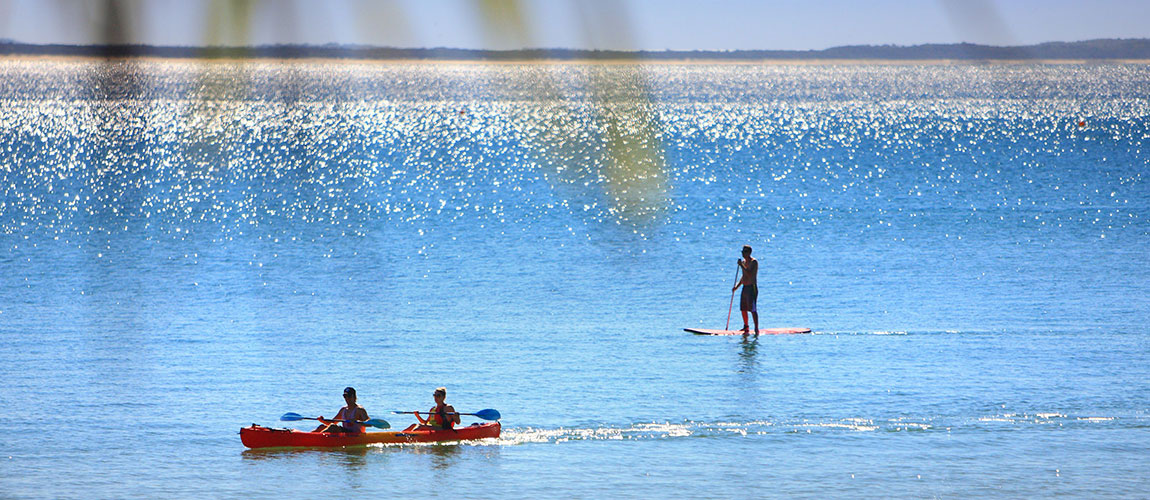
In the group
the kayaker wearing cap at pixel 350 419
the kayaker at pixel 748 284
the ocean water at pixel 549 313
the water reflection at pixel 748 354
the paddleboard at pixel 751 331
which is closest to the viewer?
the ocean water at pixel 549 313

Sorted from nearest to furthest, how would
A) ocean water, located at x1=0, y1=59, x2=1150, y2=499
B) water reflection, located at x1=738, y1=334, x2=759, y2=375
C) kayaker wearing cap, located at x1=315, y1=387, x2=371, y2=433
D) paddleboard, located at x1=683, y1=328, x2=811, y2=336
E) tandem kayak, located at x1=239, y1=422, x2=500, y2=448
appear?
ocean water, located at x1=0, y1=59, x2=1150, y2=499, kayaker wearing cap, located at x1=315, y1=387, x2=371, y2=433, tandem kayak, located at x1=239, y1=422, x2=500, y2=448, water reflection, located at x1=738, y1=334, x2=759, y2=375, paddleboard, located at x1=683, y1=328, x2=811, y2=336

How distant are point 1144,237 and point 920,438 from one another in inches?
1352

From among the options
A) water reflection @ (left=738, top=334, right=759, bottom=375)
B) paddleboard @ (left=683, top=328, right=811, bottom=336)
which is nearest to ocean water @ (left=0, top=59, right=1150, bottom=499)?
water reflection @ (left=738, top=334, right=759, bottom=375)

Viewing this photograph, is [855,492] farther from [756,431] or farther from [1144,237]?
[1144,237]

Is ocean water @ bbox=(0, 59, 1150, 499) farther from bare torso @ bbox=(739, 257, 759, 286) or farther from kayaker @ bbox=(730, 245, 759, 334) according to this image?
bare torso @ bbox=(739, 257, 759, 286)

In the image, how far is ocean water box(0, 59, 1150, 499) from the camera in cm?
223

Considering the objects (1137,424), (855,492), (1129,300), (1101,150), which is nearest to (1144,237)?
(1129,300)

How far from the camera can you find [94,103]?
1665mm

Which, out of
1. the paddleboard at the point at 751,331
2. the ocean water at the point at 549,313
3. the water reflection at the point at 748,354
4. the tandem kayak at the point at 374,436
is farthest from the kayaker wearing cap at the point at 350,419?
the paddleboard at the point at 751,331

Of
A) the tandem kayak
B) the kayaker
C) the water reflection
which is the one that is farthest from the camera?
the kayaker

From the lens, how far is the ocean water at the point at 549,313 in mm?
2230

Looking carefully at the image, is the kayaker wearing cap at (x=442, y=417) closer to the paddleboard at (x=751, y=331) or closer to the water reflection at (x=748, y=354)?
→ the water reflection at (x=748, y=354)

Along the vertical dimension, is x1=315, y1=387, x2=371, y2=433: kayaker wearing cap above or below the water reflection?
below

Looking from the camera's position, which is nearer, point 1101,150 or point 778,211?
point 778,211
